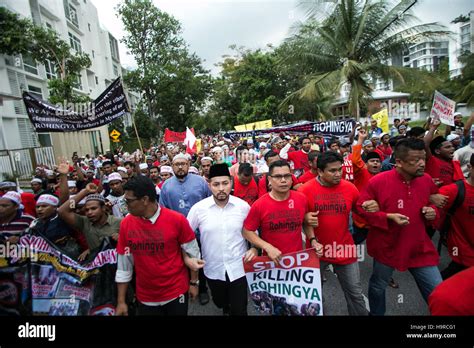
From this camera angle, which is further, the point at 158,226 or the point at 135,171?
the point at 135,171

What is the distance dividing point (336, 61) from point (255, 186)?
36.8 feet

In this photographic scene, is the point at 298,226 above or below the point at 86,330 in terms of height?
above

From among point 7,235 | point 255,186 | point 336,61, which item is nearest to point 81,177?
point 7,235

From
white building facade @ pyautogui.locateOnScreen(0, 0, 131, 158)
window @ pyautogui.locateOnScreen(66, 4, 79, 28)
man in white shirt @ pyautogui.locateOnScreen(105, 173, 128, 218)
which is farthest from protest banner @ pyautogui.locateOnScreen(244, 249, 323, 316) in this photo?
window @ pyautogui.locateOnScreen(66, 4, 79, 28)

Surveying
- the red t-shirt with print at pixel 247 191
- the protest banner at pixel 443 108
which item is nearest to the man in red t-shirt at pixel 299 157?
the red t-shirt with print at pixel 247 191

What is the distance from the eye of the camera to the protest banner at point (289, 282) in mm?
2340

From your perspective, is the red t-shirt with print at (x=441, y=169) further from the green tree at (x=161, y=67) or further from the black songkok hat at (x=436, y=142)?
the green tree at (x=161, y=67)

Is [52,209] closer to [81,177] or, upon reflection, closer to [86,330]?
[86,330]

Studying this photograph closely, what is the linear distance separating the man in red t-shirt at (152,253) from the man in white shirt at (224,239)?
27 cm

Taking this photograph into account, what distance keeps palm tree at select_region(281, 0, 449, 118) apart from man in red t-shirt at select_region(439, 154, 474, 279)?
10.2 metres

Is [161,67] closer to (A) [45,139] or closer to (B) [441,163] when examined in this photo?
(A) [45,139]

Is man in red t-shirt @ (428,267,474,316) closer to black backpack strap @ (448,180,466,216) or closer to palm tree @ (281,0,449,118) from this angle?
black backpack strap @ (448,180,466,216)

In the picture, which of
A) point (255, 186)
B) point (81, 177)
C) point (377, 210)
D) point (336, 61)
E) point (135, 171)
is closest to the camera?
point (377, 210)

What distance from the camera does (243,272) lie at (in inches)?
101
